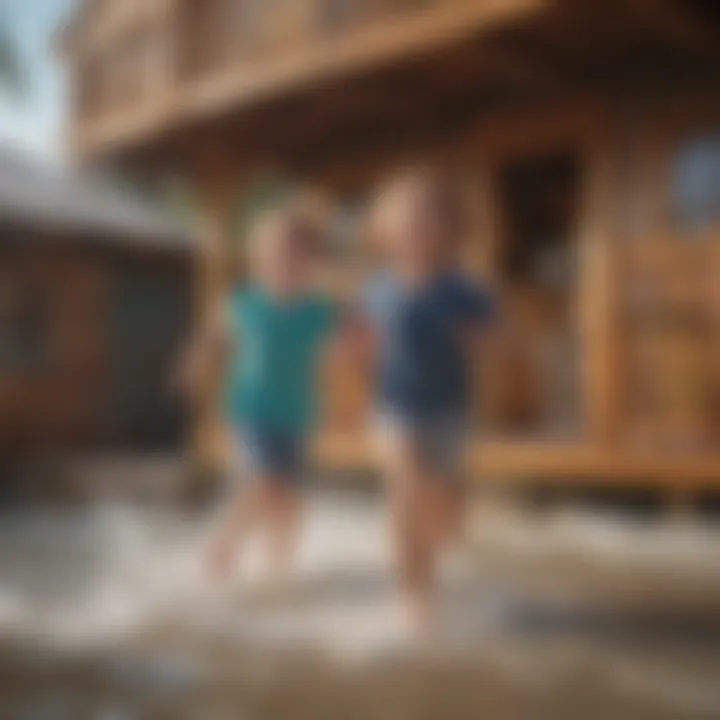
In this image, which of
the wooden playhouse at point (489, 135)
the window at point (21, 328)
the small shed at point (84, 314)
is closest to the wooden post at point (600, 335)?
the wooden playhouse at point (489, 135)

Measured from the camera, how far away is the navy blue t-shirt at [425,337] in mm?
643

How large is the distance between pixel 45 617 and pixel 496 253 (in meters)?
0.45

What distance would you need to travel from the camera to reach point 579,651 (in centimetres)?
62

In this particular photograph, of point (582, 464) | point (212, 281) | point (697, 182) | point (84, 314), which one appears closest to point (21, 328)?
point (84, 314)

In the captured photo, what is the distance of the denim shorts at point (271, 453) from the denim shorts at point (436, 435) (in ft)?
0.25

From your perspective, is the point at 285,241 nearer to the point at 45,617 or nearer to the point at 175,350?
the point at 175,350

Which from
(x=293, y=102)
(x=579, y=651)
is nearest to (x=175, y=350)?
(x=293, y=102)

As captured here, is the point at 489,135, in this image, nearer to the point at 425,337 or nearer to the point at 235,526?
the point at 425,337

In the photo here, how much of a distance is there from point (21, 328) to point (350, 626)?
0.38m

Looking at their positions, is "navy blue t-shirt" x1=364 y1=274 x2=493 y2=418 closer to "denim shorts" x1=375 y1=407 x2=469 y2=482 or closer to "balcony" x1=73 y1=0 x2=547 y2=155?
"denim shorts" x1=375 y1=407 x2=469 y2=482

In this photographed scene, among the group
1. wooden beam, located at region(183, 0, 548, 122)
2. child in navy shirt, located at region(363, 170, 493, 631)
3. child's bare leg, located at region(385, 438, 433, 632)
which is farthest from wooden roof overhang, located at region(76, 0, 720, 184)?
child's bare leg, located at region(385, 438, 433, 632)

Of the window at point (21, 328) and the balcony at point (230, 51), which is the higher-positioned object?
the balcony at point (230, 51)

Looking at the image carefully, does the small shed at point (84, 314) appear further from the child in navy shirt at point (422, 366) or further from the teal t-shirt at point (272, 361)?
the child in navy shirt at point (422, 366)

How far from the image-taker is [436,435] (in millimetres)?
658
